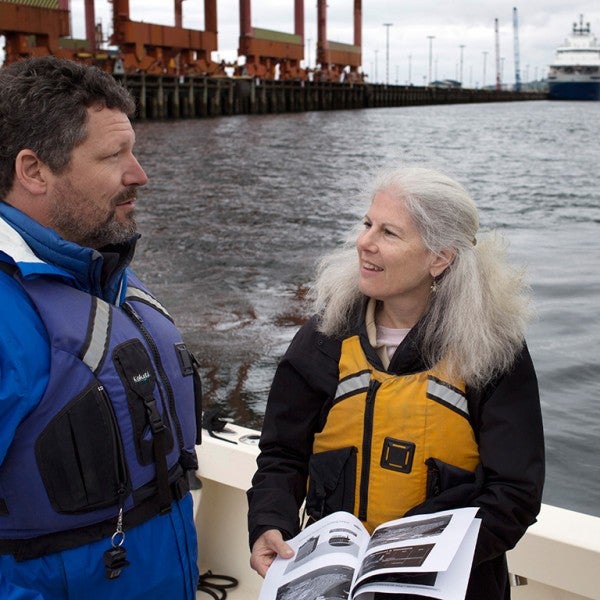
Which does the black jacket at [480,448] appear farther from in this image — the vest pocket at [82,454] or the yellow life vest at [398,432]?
the vest pocket at [82,454]

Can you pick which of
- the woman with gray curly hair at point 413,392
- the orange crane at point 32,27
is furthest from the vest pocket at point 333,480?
the orange crane at point 32,27

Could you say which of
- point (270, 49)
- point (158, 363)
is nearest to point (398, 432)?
point (158, 363)

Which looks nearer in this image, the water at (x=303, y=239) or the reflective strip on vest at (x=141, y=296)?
the reflective strip on vest at (x=141, y=296)

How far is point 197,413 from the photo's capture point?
1675 mm

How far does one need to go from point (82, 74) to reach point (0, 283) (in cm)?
37

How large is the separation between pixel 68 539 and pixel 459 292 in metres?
0.77

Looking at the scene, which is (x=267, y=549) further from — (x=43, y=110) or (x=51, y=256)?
(x=43, y=110)

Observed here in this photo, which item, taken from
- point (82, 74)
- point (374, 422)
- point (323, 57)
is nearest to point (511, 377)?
point (374, 422)

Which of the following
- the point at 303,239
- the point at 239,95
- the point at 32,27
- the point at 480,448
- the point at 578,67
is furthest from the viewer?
the point at 578,67

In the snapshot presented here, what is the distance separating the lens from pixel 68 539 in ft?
4.55

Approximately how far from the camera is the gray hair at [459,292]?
1.53m

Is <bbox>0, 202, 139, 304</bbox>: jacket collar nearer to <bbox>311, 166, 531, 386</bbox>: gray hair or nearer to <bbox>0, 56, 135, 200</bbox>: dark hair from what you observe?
<bbox>0, 56, 135, 200</bbox>: dark hair

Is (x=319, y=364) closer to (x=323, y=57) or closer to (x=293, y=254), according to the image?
(x=293, y=254)

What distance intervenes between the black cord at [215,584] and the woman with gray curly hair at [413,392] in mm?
1143
